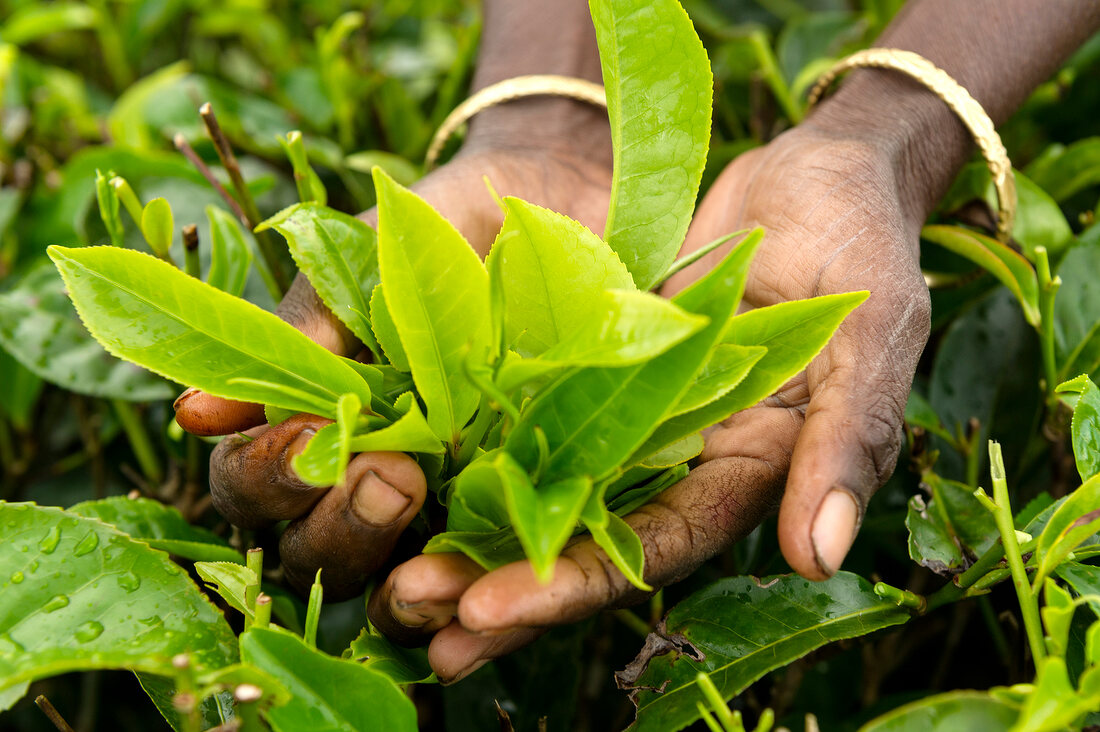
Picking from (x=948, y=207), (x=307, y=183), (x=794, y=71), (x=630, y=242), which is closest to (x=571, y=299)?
(x=630, y=242)

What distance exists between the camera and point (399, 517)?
0.60 m

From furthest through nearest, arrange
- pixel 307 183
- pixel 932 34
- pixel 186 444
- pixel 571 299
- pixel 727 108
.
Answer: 1. pixel 727 108
2. pixel 932 34
3. pixel 186 444
4. pixel 307 183
5. pixel 571 299

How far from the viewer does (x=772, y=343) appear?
0.55 m

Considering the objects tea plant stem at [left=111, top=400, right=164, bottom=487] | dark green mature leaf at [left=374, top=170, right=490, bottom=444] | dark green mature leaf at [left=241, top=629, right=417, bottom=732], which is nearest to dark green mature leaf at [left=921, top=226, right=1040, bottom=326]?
dark green mature leaf at [left=374, top=170, right=490, bottom=444]

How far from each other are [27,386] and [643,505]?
857 millimetres

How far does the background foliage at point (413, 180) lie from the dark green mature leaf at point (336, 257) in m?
0.17

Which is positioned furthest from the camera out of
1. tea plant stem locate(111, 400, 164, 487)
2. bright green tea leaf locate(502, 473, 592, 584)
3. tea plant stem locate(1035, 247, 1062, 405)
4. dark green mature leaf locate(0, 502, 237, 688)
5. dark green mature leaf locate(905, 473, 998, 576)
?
tea plant stem locate(111, 400, 164, 487)

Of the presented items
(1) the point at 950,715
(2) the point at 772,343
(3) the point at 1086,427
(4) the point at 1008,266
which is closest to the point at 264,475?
(2) the point at 772,343

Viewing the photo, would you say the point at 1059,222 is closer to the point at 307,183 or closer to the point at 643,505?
the point at 643,505

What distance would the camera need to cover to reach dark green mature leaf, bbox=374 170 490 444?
1.59ft

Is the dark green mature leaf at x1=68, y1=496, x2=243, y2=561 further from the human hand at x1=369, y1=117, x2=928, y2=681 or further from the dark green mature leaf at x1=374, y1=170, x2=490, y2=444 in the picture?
the dark green mature leaf at x1=374, y1=170, x2=490, y2=444

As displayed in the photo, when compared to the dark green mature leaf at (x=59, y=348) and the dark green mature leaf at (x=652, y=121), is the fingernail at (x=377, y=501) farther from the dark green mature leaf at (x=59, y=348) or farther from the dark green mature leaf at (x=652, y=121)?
the dark green mature leaf at (x=59, y=348)

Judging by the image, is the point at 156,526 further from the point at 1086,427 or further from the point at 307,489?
the point at 1086,427

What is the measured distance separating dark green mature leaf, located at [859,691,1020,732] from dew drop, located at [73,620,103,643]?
19.3 inches
